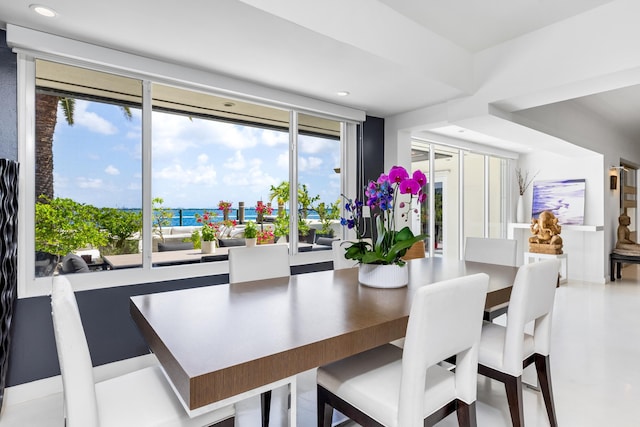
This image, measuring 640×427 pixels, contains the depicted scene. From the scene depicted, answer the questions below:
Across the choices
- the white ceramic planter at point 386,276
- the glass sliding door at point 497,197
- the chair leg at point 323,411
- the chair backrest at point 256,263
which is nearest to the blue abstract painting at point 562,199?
the glass sliding door at point 497,197

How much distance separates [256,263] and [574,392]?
2.30 metres

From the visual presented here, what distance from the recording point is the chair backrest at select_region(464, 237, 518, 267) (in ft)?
9.49

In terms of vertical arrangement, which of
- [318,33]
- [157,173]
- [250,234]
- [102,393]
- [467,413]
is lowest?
[467,413]

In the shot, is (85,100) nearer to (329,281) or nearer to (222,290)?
(222,290)

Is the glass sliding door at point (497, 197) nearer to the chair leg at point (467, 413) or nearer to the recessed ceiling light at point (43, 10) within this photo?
the chair leg at point (467, 413)

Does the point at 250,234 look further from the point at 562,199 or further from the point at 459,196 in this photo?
the point at 562,199

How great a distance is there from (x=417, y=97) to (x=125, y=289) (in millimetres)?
3233

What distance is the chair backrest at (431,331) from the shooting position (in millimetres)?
1215

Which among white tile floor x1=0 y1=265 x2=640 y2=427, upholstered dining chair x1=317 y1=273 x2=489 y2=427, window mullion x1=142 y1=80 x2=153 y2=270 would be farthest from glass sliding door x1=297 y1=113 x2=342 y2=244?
upholstered dining chair x1=317 y1=273 x2=489 y2=427

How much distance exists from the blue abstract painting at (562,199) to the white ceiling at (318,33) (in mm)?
4259

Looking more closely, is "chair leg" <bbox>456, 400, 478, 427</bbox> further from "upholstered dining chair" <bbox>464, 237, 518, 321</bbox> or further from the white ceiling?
the white ceiling

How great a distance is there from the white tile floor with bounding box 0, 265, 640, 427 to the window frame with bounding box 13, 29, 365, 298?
2.74ft

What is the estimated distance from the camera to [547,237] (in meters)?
5.79

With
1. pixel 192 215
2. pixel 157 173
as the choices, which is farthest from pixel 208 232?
pixel 157 173
